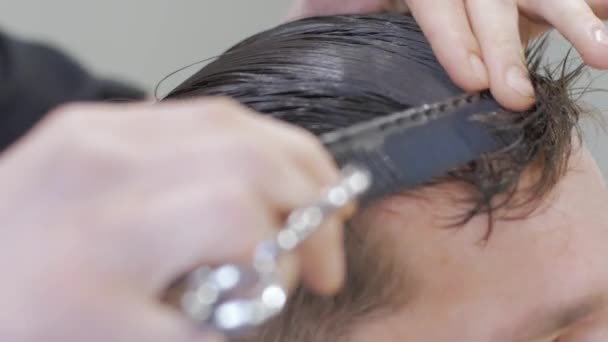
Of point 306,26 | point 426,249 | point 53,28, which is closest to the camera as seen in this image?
point 426,249

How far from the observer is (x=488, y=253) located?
0.62 metres

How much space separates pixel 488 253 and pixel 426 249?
51mm

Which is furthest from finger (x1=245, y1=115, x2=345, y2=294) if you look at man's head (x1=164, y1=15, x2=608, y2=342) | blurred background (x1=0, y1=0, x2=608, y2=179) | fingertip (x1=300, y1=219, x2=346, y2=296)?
blurred background (x1=0, y1=0, x2=608, y2=179)

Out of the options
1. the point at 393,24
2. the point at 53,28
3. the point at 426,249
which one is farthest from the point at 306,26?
the point at 53,28

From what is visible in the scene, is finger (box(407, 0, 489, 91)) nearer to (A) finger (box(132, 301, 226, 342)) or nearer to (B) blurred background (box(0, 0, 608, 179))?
(A) finger (box(132, 301, 226, 342))

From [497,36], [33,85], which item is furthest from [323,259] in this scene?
[33,85]

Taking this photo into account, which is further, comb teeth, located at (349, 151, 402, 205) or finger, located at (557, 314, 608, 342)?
finger, located at (557, 314, 608, 342)

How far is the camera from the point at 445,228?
62cm

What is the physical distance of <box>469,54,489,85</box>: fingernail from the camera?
64cm

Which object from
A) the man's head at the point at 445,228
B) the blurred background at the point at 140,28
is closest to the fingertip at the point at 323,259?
the man's head at the point at 445,228

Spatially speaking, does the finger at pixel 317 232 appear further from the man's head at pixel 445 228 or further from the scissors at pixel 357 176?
the man's head at pixel 445 228

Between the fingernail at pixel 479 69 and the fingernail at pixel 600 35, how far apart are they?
11 cm

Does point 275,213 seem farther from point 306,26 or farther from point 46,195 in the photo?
point 306,26

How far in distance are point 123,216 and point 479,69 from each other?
394 millimetres
